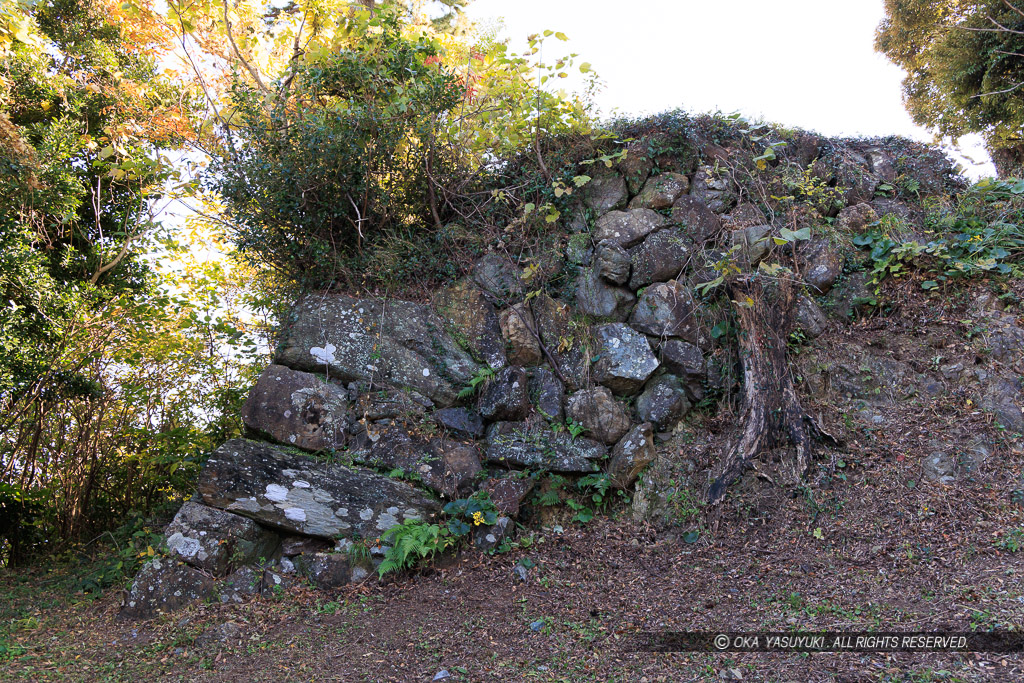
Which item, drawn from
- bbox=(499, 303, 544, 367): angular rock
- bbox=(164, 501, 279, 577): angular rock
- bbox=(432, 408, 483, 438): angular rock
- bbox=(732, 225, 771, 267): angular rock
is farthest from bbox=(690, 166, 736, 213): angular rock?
bbox=(164, 501, 279, 577): angular rock

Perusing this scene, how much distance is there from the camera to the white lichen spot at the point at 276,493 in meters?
5.41

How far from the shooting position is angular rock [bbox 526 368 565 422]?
6.25 meters

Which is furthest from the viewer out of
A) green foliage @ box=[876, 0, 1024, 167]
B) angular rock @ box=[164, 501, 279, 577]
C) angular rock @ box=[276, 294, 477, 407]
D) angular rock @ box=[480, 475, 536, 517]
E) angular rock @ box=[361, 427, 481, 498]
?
green foliage @ box=[876, 0, 1024, 167]

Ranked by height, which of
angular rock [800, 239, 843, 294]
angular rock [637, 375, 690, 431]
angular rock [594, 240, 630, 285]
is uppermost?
angular rock [800, 239, 843, 294]

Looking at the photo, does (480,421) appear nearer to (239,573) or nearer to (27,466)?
(239,573)

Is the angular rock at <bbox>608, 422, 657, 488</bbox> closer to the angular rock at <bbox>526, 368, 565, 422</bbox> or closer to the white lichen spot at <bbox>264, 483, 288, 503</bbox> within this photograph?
the angular rock at <bbox>526, 368, 565, 422</bbox>

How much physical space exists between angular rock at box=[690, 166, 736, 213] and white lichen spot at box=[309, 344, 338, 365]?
4.96m

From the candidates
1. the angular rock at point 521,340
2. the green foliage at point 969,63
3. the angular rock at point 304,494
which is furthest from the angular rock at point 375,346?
the green foliage at point 969,63

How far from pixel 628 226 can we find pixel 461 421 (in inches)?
126

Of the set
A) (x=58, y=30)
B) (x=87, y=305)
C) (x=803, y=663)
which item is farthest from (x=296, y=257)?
(x=803, y=663)

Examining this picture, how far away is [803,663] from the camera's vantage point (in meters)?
3.53

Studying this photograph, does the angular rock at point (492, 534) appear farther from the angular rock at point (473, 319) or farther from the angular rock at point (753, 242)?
the angular rock at point (753, 242)

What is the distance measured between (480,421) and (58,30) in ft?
26.2

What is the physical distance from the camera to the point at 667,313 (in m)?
6.55
